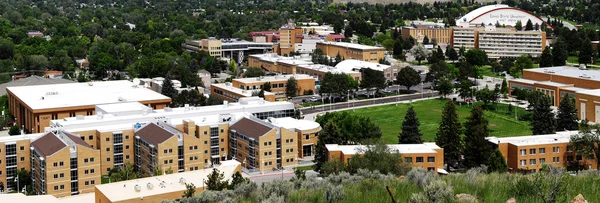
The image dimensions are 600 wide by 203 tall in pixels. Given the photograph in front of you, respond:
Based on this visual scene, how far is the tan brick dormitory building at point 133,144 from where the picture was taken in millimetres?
9305

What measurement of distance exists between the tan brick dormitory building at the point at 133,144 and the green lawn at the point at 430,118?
2.20m

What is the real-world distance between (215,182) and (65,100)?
6397 millimetres

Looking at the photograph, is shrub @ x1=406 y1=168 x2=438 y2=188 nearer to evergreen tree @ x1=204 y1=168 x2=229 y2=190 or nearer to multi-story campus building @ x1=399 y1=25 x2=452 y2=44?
evergreen tree @ x1=204 y1=168 x2=229 y2=190

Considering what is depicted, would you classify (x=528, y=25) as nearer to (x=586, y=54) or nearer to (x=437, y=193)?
(x=586, y=54)

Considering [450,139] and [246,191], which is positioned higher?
[246,191]

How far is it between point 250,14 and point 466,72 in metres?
19.0

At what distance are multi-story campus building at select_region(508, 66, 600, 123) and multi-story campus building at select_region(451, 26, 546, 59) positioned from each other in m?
5.99

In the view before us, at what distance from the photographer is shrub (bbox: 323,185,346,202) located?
13.7 ft

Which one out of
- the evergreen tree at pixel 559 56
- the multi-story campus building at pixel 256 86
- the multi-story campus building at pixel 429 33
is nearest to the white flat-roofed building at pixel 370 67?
the multi-story campus building at pixel 256 86

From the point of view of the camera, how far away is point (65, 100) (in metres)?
13.2

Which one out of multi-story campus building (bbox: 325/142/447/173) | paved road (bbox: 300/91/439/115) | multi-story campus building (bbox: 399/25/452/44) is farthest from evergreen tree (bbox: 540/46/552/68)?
multi-story campus building (bbox: 325/142/447/173)

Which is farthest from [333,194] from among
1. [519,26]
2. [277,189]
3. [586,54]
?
[519,26]

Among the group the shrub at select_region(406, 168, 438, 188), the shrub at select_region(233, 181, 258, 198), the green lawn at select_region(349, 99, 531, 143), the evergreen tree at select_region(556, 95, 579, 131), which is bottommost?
the green lawn at select_region(349, 99, 531, 143)

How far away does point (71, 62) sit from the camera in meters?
21.4
